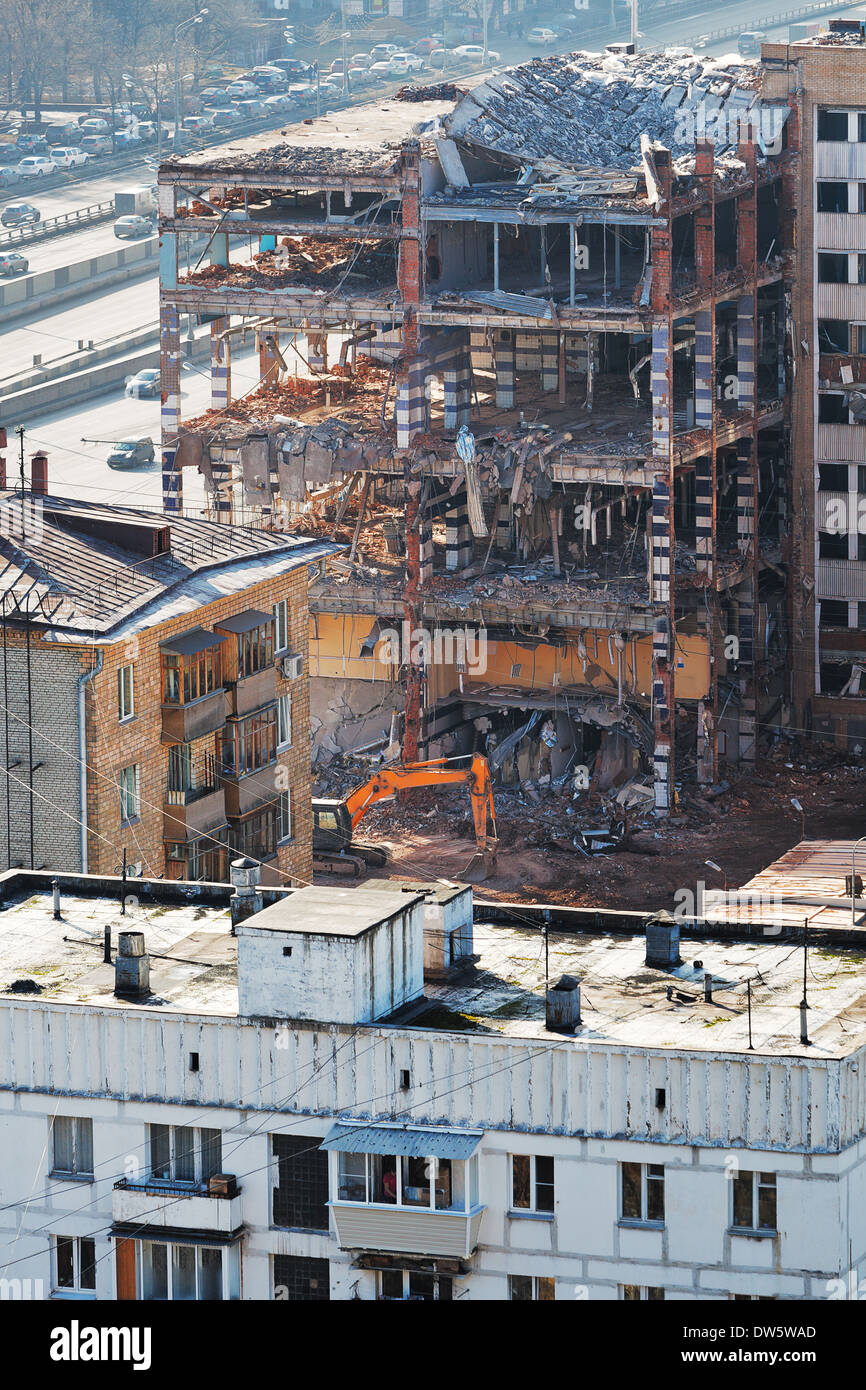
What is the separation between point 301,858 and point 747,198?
33.5m

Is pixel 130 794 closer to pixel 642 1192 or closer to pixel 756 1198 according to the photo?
pixel 642 1192

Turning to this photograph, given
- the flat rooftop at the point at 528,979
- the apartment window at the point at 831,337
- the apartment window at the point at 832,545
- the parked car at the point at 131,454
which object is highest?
the apartment window at the point at 831,337

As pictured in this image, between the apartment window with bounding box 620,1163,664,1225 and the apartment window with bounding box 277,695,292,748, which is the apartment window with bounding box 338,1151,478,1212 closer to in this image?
the apartment window with bounding box 620,1163,664,1225

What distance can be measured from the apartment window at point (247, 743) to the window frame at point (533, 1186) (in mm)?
36124

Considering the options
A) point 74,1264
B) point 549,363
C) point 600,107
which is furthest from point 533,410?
point 74,1264

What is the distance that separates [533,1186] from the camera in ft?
193

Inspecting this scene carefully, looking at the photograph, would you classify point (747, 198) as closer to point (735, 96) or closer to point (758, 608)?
point (735, 96)

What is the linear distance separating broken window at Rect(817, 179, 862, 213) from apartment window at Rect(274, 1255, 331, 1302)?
2644 inches

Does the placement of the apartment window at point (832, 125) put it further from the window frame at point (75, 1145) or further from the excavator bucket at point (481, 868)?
the window frame at point (75, 1145)

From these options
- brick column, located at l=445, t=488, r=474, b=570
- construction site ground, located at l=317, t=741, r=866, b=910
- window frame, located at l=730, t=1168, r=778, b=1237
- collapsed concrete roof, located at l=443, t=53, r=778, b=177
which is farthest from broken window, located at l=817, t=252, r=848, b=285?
window frame, located at l=730, t=1168, r=778, b=1237

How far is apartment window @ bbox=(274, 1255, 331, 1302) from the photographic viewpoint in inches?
2377

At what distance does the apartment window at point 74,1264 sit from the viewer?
202 ft

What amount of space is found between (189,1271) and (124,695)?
29.9 meters

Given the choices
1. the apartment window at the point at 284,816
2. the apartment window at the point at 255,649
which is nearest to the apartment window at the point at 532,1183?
the apartment window at the point at 255,649
